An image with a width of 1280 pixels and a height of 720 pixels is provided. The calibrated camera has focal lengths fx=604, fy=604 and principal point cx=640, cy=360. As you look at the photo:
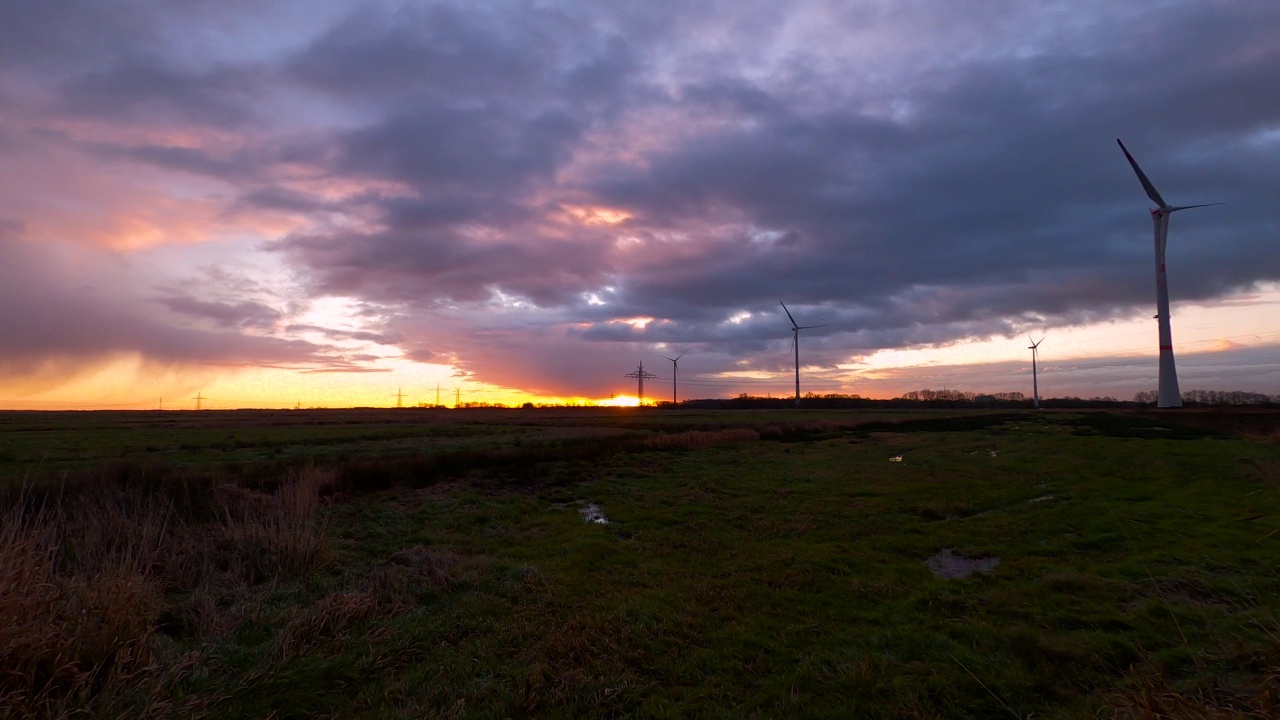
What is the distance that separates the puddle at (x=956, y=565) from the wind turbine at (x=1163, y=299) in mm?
60718

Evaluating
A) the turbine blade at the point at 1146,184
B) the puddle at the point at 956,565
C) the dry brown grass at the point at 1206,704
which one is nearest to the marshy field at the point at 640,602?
the dry brown grass at the point at 1206,704

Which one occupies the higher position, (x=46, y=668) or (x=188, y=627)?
(x=46, y=668)

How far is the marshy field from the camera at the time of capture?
6398mm

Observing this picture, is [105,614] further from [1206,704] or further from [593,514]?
[593,514]

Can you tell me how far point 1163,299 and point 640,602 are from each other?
83.2m

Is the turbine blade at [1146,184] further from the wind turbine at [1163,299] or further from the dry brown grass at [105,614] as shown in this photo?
the dry brown grass at [105,614]

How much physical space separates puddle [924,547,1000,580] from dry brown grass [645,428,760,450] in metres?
26.3

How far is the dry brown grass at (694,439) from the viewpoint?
40.2 meters

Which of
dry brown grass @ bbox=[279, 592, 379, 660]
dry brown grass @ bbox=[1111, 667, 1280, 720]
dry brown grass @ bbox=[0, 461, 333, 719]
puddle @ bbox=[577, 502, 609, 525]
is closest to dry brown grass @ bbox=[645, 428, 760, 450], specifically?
puddle @ bbox=[577, 502, 609, 525]

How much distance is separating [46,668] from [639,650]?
6.28 metres

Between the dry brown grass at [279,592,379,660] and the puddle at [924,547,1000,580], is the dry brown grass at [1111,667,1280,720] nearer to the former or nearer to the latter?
the puddle at [924,547,1000,580]

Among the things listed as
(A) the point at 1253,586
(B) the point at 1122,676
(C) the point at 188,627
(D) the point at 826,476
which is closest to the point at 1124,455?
(D) the point at 826,476

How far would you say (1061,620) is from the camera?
877cm

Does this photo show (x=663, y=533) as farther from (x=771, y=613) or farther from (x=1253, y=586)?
(x=1253, y=586)
